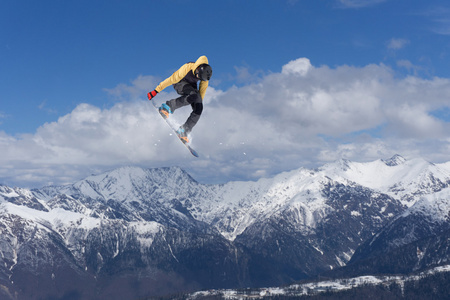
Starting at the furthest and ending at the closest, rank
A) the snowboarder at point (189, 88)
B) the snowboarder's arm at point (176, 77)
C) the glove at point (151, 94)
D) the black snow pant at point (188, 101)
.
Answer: the glove at point (151, 94)
the black snow pant at point (188, 101)
the snowboarder's arm at point (176, 77)
the snowboarder at point (189, 88)

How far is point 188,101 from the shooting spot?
109 ft

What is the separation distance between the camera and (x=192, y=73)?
3002cm

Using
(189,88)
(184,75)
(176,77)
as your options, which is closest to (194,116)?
(189,88)

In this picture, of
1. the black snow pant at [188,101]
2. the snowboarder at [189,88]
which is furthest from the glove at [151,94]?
the black snow pant at [188,101]

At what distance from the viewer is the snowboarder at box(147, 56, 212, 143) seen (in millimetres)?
29064

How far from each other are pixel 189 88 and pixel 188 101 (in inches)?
71.3

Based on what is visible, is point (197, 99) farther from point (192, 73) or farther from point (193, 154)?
point (193, 154)

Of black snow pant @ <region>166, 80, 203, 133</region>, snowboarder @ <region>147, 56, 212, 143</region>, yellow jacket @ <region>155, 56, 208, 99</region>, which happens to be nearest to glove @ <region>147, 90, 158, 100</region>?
snowboarder @ <region>147, 56, 212, 143</region>

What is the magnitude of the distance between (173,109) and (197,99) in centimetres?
379

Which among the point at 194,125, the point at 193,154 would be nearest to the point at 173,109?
the point at 194,125

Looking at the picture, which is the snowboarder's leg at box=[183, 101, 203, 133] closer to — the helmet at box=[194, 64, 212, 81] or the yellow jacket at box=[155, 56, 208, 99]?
the yellow jacket at box=[155, 56, 208, 99]

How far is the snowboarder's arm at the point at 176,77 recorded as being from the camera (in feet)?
97.8

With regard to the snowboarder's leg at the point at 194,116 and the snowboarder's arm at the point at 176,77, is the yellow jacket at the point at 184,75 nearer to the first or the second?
the snowboarder's arm at the point at 176,77

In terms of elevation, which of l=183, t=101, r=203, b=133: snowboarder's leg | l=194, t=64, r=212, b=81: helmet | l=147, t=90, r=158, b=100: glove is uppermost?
l=147, t=90, r=158, b=100: glove
